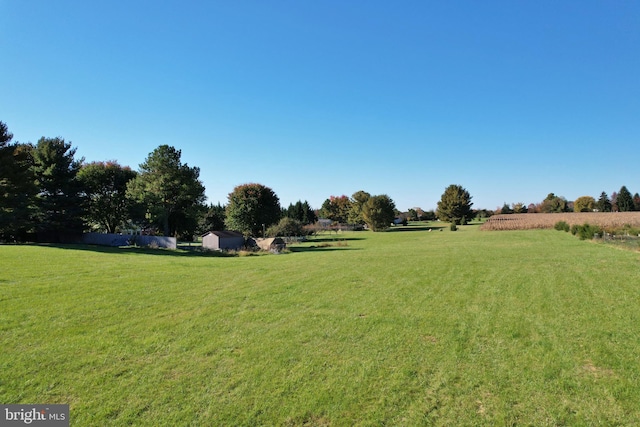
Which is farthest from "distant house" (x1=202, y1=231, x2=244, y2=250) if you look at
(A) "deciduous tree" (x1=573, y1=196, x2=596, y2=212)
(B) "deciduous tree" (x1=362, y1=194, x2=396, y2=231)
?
(A) "deciduous tree" (x1=573, y1=196, x2=596, y2=212)

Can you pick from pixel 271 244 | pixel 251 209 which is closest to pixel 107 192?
pixel 251 209

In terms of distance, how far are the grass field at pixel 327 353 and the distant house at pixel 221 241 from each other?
22927mm

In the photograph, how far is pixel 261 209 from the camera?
155 feet

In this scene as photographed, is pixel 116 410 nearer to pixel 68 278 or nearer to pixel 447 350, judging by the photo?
pixel 447 350

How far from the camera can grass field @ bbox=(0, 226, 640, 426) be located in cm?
376

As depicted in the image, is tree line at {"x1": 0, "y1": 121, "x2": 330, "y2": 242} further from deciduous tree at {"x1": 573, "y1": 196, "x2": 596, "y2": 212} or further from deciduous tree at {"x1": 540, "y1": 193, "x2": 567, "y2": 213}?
deciduous tree at {"x1": 573, "y1": 196, "x2": 596, "y2": 212}

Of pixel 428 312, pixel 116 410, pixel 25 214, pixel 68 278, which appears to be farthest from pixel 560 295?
pixel 25 214

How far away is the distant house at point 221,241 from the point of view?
32.8m

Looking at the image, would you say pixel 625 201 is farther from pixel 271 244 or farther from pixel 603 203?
pixel 271 244

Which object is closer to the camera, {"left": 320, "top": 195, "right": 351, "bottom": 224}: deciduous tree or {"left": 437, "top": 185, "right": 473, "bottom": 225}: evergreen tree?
{"left": 437, "top": 185, "right": 473, "bottom": 225}: evergreen tree

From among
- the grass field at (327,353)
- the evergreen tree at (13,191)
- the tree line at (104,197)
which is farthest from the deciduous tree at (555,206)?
the evergreen tree at (13,191)

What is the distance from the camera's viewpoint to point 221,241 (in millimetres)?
32844

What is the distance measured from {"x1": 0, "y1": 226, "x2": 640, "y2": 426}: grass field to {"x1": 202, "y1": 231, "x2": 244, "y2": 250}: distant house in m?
22.9

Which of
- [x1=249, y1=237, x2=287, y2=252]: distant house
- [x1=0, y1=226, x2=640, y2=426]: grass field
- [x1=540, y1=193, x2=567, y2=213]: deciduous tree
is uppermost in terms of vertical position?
[x1=540, y1=193, x2=567, y2=213]: deciduous tree
